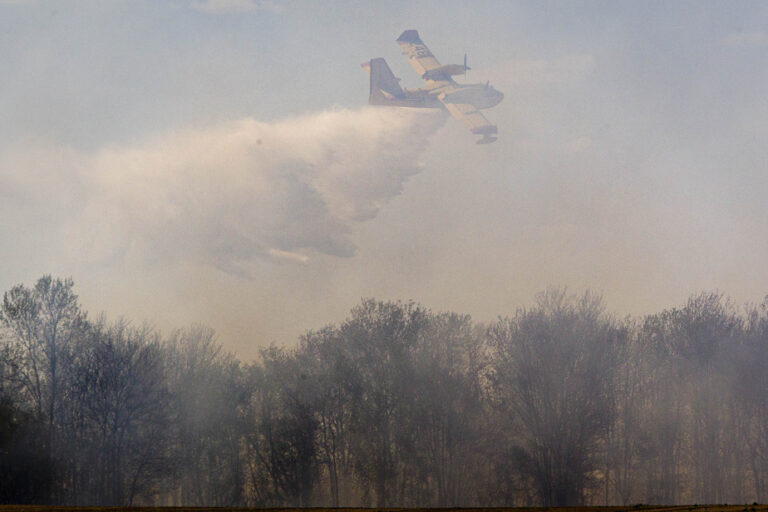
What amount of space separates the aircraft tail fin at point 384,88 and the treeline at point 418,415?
20.4m

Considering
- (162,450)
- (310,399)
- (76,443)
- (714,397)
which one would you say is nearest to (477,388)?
(310,399)

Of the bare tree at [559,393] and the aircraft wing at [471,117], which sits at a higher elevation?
the aircraft wing at [471,117]

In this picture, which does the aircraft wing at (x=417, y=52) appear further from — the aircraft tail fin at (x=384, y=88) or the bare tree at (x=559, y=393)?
the bare tree at (x=559, y=393)

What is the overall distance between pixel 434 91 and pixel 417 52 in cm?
621

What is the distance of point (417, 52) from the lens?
229 ft

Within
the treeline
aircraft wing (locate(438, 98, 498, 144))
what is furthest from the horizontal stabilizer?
the treeline

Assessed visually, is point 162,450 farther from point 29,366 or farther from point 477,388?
point 477,388

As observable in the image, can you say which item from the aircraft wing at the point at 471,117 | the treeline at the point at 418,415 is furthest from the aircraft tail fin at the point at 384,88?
the treeline at the point at 418,415

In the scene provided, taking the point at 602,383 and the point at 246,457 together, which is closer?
the point at 602,383

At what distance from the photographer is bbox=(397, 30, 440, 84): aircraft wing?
6825 cm

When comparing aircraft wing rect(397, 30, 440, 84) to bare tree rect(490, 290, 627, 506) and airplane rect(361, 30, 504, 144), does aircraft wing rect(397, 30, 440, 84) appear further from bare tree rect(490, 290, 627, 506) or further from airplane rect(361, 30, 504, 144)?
bare tree rect(490, 290, 627, 506)

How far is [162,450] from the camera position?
178 feet

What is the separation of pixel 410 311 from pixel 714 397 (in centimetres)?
2443

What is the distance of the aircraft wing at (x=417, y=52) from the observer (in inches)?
2687
